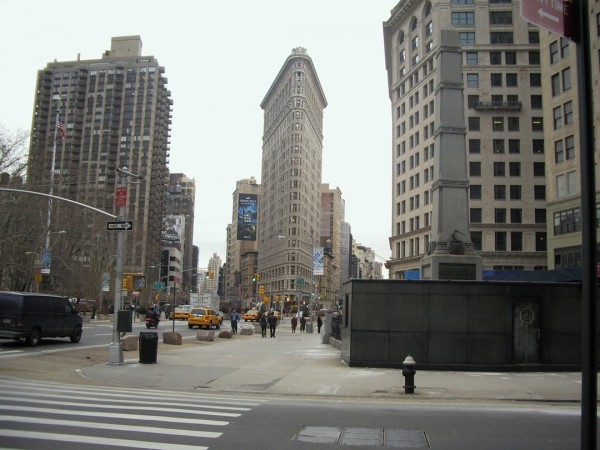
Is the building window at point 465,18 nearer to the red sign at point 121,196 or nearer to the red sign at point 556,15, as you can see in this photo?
the red sign at point 121,196

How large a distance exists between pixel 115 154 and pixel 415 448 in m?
162

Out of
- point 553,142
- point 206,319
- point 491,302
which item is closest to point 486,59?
point 553,142

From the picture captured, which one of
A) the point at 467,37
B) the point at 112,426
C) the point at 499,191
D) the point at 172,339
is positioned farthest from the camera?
the point at 467,37

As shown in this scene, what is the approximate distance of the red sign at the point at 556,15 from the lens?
13.7 ft

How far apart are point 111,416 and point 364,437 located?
4.36 m

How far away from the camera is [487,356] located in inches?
690

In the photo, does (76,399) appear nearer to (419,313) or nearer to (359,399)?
(359,399)

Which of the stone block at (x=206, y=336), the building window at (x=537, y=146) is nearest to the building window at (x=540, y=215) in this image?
the building window at (x=537, y=146)

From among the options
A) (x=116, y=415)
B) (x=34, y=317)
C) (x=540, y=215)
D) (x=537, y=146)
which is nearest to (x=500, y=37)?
(x=537, y=146)

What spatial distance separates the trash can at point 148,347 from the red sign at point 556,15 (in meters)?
16.5

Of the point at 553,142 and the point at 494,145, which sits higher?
the point at 494,145

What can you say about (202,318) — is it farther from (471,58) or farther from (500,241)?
(471,58)

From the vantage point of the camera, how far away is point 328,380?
1506cm

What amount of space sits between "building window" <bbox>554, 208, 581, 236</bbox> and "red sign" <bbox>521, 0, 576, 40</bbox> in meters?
44.8
